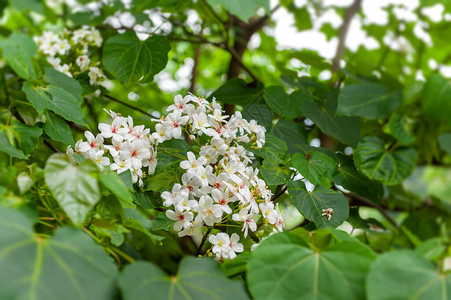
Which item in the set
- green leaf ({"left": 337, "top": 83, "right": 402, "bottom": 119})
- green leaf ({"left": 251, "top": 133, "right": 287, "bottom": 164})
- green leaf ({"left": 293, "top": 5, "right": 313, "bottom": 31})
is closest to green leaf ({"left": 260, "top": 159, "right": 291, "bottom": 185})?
green leaf ({"left": 251, "top": 133, "right": 287, "bottom": 164})

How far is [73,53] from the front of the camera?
144 cm

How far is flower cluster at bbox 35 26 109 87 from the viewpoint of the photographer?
132cm

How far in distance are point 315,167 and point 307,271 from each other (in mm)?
429

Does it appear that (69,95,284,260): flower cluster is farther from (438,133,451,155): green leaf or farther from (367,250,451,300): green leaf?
(438,133,451,155): green leaf

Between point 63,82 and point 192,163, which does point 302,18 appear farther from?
point 192,163

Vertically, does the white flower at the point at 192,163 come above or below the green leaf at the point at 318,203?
above

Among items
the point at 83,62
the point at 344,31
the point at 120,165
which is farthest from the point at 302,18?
the point at 120,165

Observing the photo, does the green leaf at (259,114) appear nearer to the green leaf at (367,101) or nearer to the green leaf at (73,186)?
the green leaf at (367,101)

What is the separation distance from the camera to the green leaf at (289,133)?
118 centimetres

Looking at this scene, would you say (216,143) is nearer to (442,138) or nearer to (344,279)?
(344,279)

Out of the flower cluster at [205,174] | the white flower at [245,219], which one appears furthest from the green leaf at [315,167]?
the white flower at [245,219]

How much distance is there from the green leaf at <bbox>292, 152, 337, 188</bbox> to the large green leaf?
56 cm

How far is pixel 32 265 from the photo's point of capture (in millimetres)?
494

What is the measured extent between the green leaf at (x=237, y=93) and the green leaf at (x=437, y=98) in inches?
21.2
